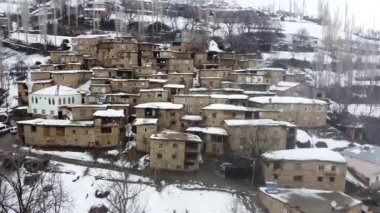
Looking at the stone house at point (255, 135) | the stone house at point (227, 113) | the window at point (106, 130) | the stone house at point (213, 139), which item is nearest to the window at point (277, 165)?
the stone house at point (255, 135)

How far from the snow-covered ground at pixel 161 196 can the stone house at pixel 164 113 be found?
605 centimetres

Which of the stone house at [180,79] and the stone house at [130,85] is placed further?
the stone house at [180,79]

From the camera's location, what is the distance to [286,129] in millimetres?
25406

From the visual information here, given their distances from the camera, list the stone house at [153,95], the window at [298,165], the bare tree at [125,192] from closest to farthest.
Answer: the bare tree at [125,192], the window at [298,165], the stone house at [153,95]

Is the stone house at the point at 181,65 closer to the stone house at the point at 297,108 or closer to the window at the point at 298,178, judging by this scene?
the stone house at the point at 297,108

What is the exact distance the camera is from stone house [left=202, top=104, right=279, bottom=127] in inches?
1073

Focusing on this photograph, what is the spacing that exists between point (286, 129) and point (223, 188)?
6.11 m

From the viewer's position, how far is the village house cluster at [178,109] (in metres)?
23.4

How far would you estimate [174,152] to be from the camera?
23.5 m

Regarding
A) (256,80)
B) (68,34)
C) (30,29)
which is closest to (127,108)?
(256,80)

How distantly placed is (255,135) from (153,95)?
884 cm

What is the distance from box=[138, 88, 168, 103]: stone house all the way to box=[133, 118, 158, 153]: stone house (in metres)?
4.88

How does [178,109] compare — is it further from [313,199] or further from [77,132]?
[313,199]

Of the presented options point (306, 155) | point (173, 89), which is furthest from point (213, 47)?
point (306, 155)
